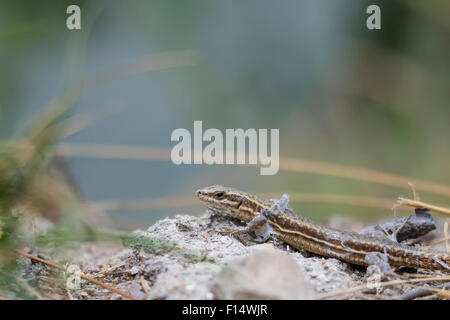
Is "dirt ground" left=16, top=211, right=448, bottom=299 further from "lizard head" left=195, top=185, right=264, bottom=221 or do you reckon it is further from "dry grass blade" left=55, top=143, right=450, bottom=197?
"dry grass blade" left=55, top=143, right=450, bottom=197

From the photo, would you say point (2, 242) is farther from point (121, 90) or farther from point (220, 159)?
point (121, 90)

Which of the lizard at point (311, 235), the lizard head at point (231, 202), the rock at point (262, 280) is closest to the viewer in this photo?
the rock at point (262, 280)

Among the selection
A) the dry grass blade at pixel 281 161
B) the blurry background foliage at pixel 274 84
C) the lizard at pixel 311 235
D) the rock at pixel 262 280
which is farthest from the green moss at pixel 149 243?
the blurry background foliage at pixel 274 84

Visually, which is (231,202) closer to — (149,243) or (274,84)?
(149,243)

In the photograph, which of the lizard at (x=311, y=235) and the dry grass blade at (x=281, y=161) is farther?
the dry grass blade at (x=281, y=161)

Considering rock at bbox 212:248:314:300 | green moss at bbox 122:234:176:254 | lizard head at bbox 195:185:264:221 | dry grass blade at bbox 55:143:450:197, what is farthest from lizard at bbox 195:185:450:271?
dry grass blade at bbox 55:143:450:197

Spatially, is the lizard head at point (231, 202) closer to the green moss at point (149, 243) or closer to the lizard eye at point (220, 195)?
the lizard eye at point (220, 195)
